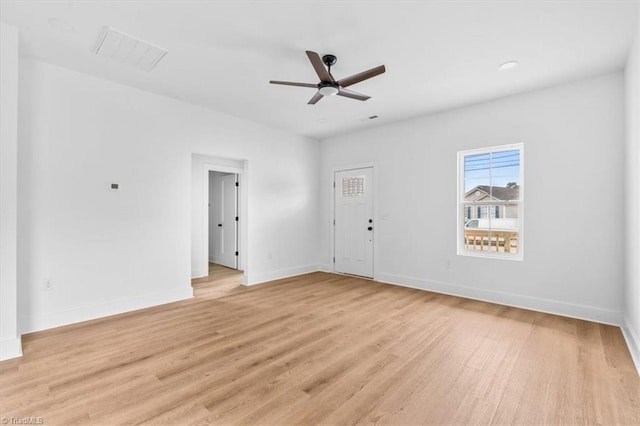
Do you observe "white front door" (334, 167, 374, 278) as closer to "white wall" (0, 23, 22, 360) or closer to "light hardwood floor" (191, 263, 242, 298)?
"light hardwood floor" (191, 263, 242, 298)

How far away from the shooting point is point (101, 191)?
370 cm

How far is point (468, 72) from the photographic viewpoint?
3.48 m

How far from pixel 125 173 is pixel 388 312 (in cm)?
394

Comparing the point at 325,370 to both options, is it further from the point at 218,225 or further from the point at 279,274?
the point at 218,225

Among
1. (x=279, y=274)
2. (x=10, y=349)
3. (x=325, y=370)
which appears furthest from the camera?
(x=279, y=274)

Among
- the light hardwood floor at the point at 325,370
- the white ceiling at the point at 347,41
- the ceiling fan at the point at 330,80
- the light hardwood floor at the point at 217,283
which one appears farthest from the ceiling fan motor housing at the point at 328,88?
the light hardwood floor at the point at 217,283

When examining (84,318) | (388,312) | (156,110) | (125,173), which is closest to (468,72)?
(388,312)

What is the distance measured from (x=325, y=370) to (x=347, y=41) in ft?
9.87

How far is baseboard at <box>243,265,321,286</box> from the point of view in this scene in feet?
17.7

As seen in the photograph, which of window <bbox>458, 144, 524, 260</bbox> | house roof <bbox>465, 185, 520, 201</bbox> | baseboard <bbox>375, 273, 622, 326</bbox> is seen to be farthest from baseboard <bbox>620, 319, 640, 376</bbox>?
house roof <bbox>465, 185, 520, 201</bbox>

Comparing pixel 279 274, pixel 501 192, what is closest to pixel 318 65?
pixel 501 192

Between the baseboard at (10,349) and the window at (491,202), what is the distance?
5.36m

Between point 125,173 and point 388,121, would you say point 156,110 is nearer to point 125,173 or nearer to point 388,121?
point 125,173

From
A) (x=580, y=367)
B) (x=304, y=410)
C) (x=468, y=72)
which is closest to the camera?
(x=304, y=410)
